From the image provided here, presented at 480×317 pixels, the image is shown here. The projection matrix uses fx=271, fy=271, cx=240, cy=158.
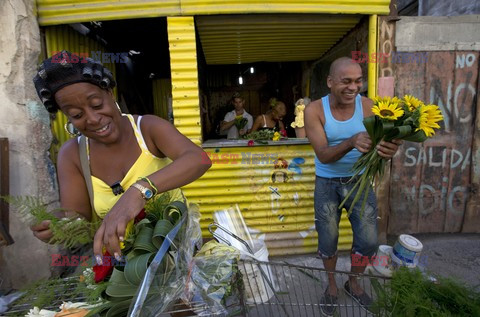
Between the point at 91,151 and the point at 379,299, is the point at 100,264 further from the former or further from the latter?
the point at 379,299

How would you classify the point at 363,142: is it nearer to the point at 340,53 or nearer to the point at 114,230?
the point at 114,230

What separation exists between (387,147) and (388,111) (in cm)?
24

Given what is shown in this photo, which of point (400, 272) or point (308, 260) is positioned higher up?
point (400, 272)

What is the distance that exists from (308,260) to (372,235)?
1.44m

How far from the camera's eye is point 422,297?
1.19 m

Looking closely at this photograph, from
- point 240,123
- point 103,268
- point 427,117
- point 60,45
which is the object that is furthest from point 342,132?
point 60,45

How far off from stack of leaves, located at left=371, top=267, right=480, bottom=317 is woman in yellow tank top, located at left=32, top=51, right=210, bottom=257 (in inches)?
41.6

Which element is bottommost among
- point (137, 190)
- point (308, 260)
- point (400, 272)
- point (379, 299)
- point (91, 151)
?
point (308, 260)

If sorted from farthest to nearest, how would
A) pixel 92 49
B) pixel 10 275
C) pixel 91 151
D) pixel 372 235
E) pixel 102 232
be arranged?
pixel 92 49 < pixel 10 275 < pixel 372 235 < pixel 91 151 < pixel 102 232

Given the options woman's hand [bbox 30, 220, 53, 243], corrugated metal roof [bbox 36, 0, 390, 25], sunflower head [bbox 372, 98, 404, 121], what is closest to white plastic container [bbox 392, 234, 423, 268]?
sunflower head [bbox 372, 98, 404, 121]

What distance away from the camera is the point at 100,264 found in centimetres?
103

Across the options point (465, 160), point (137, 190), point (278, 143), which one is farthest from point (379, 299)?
point (465, 160)

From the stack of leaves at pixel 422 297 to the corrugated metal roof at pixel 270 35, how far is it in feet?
10.4

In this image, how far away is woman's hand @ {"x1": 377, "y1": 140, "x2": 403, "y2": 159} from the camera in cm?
174
